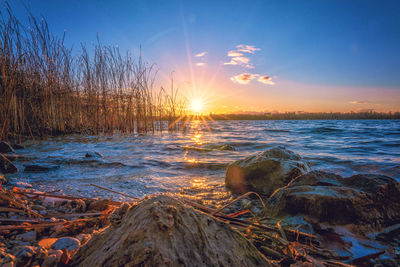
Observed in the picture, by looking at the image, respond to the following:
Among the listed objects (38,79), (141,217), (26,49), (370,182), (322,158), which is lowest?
(322,158)

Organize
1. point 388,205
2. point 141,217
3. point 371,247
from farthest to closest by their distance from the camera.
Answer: point 388,205 < point 371,247 < point 141,217

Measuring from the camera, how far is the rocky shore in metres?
0.74

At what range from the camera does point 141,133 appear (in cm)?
932

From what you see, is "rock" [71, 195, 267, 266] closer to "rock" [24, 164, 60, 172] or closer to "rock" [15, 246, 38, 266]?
"rock" [15, 246, 38, 266]

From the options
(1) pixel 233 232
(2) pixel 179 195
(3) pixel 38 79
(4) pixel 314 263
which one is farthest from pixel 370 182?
(3) pixel 38 79

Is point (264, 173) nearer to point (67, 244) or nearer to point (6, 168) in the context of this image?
point (67, 244)

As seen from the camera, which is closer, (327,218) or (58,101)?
(327,218)

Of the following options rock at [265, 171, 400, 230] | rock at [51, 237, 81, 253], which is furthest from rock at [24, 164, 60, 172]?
rock at [265, 171, 400, 230]

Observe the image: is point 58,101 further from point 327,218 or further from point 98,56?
point 327,218

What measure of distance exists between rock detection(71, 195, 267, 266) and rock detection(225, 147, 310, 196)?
1870 mm

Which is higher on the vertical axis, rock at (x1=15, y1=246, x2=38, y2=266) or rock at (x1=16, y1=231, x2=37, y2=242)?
rock at (x1=15, y1=246, x2=38, y2=266)

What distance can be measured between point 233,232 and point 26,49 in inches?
286

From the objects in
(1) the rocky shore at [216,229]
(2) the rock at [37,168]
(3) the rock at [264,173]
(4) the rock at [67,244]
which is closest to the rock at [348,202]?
(1) the rocky shore at [216,229]

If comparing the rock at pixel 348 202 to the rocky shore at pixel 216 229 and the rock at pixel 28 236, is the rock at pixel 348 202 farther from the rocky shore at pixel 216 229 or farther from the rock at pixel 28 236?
the rock at pixel 28 236
